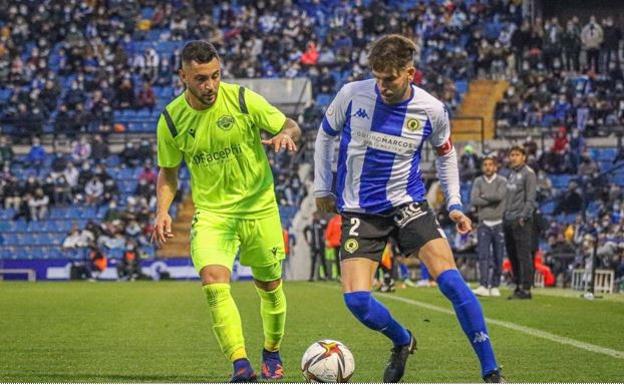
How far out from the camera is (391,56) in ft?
26.0

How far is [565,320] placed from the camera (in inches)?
575

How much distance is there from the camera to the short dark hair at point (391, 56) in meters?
7.94

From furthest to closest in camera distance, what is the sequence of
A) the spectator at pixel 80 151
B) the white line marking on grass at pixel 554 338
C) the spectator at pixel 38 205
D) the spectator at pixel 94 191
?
the spectator at pixel 80 151 < the spectator at pixel 94 191 < the spectator at pixel 38 205 < the white line marking on grass at pixel 554 338

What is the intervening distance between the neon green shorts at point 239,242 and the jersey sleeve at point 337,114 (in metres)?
0.87

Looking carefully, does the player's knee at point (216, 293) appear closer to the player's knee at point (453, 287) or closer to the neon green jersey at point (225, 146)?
the neon green jersey at point (225, 146)

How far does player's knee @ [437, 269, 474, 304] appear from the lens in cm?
804

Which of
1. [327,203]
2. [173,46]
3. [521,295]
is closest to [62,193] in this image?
[173,46]

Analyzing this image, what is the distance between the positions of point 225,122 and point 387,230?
1.31 meters

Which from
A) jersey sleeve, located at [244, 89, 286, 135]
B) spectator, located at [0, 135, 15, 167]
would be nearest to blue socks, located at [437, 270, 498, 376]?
jersey sleeve, located at [244, 89, 286, 135]

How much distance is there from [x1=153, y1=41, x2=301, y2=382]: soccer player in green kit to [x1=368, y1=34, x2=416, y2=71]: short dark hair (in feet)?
3.44

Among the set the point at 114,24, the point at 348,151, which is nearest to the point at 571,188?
the point at 114,24

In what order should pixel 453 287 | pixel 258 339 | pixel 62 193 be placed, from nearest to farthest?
pixel 453 287, pixel 258 339, pixel 62 193

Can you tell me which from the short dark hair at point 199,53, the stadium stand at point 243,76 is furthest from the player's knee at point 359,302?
the stadium stand at point 243,76

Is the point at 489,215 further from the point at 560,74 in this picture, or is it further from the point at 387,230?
the point at 560,74
